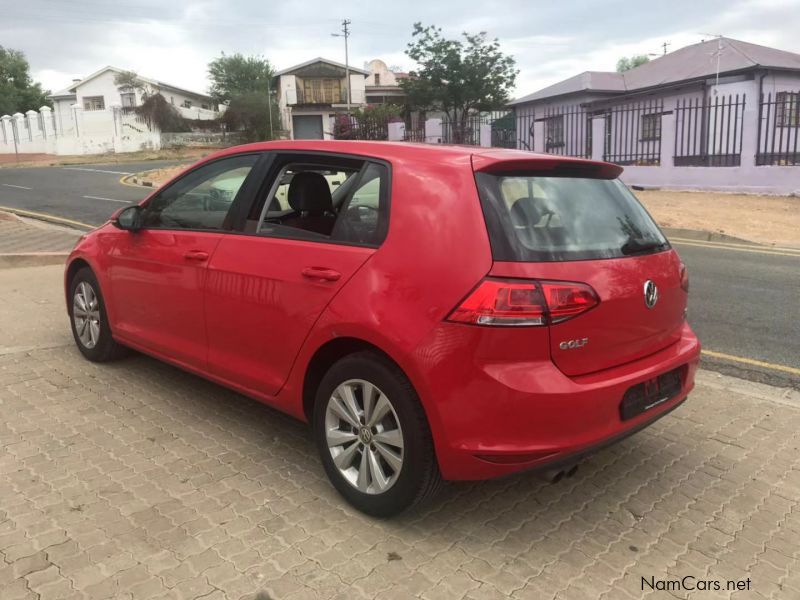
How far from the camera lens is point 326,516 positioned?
297cm

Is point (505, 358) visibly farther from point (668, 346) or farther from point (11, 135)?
point (11, 135)

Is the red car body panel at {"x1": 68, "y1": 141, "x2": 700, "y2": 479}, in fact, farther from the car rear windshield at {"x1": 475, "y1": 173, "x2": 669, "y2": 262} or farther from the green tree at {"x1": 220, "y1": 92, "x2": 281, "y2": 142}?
the green tree at {"x1": 220, "y1": 92, "x2": 281, "y2": 142}

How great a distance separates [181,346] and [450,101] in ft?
124

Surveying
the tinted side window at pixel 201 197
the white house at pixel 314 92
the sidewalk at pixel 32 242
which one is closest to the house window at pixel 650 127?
the sidewalk at pixel 32 242

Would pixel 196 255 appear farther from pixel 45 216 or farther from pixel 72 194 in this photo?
pixel 72 194

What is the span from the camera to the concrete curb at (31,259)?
8.66 metres

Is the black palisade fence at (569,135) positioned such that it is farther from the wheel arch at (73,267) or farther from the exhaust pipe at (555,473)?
the exhaust pipe at (555,473)

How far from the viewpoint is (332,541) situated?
277cm

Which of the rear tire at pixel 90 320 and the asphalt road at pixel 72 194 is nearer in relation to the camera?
the rear tire at pixel 90 320

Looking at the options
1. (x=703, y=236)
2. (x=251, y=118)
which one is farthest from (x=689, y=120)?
(x=251, y=118)

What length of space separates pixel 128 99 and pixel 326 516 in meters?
62.8

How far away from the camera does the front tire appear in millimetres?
2689

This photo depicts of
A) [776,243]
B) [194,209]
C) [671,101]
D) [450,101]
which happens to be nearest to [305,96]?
[450,101]

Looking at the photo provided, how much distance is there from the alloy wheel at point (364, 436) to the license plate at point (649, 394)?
95 cm
